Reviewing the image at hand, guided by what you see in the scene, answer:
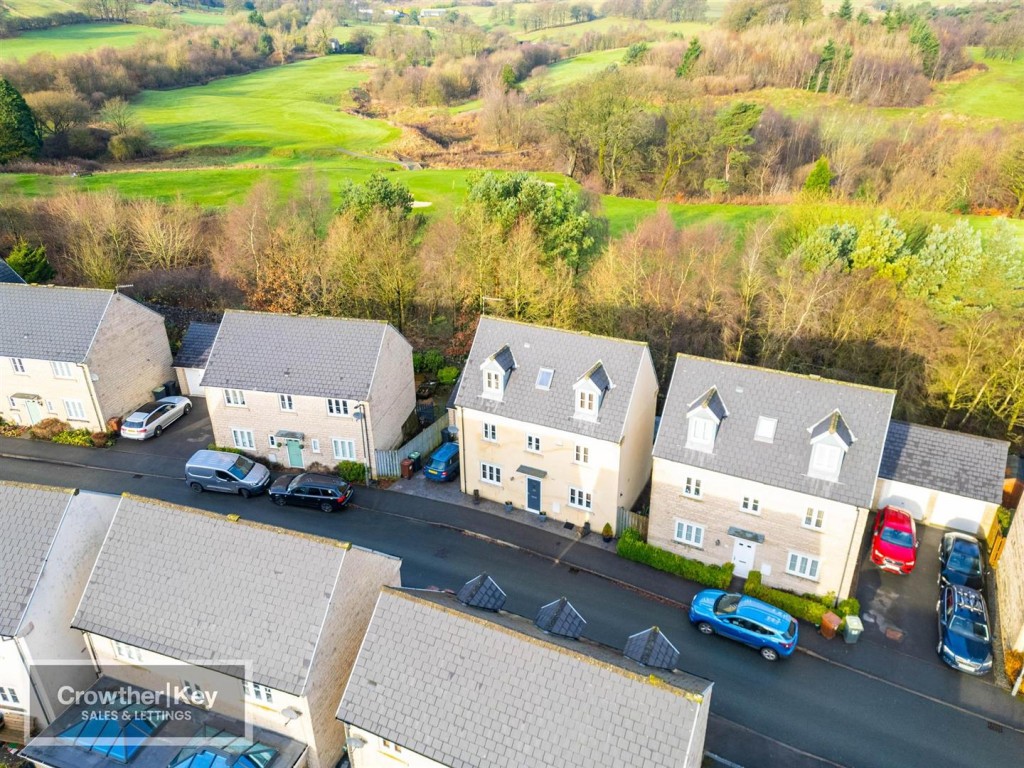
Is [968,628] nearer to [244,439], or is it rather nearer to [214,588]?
[214,588]

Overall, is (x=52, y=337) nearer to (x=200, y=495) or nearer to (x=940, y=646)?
(x=200, y=495)

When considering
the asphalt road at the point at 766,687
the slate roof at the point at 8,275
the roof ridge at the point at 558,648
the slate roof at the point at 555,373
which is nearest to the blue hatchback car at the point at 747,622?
the asphalt road at the point at 766,687

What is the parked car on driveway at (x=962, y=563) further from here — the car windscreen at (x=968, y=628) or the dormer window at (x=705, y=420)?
the dormer window at (x=705, y=420)

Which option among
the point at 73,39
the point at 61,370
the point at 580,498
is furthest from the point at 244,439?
the point at 73,39

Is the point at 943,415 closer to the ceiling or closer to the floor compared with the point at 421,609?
closer to the floor

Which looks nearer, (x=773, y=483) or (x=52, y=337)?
(x=773, y=483)

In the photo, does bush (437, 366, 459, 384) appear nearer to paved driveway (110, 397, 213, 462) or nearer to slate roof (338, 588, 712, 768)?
paved driveway (110, 397, 213, 462)

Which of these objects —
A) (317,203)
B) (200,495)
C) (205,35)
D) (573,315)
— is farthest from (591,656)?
(205,35)
